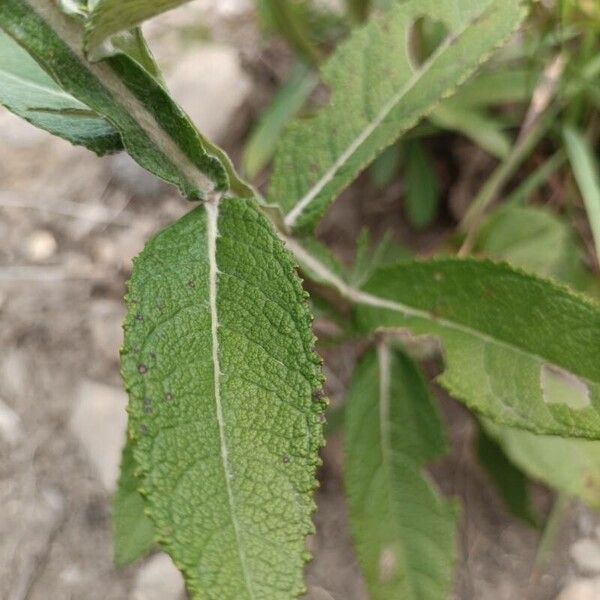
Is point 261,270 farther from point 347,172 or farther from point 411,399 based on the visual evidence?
point 411,399

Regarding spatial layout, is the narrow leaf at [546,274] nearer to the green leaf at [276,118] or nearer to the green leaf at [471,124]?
the green leaf at [471,124]

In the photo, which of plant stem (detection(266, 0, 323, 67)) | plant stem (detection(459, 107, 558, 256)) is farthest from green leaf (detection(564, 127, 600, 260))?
plant stem (detection(266, 0, 323, 67))

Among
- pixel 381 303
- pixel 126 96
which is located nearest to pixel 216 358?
pixel 126 96

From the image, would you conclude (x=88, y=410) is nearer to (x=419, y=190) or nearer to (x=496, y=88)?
(x=419, y=190)

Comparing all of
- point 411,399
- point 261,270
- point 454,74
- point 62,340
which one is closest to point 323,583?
point 411,399

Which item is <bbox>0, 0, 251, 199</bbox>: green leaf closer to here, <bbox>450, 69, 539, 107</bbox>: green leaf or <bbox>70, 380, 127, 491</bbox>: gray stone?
<bbox>70, 380, 127, 491</bbox>: gray stone

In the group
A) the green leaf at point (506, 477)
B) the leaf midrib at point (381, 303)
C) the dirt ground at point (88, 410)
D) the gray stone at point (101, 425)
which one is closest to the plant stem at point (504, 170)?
the dirt ground at point (88, 410)
